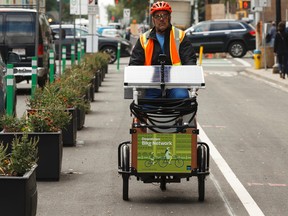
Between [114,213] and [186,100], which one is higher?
[186,100]

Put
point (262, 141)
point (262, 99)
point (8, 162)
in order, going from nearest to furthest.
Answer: point (8, 162), point (262, 141), point (262, 99)

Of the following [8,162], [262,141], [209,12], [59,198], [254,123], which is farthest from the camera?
[209,12]

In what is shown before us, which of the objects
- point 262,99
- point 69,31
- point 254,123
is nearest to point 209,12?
point 69,31

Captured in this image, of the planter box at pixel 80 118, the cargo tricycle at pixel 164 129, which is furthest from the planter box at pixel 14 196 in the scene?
the planter box at pixel 80 118

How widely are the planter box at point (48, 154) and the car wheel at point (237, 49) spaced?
40.9 m

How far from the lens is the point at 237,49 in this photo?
53.0 metres

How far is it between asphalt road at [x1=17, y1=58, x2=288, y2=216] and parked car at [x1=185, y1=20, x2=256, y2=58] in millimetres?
27221

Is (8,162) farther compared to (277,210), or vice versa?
(277,210)

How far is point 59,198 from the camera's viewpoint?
34.9 ft

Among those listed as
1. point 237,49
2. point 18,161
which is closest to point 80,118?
point 18,161

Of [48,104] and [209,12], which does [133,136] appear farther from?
[209,12]

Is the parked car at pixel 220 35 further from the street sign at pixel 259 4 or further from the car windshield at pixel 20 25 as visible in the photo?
the car windshield at pixel 20 25

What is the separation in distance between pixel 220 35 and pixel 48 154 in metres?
40.1

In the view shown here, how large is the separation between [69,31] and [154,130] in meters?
39.4
